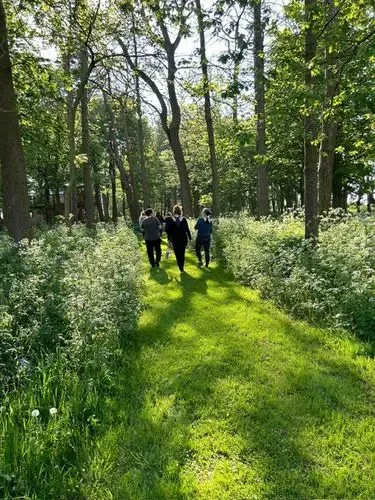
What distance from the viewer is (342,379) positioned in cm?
466

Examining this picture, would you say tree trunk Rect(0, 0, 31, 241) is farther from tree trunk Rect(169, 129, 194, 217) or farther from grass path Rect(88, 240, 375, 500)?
tree trunk Rect(169, 129, 194, 217)

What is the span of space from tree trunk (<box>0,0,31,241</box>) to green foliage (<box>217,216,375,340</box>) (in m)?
5.84

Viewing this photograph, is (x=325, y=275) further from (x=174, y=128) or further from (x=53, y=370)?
(x=174, y=128)

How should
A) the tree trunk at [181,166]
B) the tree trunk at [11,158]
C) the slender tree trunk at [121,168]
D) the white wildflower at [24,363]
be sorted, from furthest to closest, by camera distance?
the slender tree trunk at [121,168] → the tree trunk at [181,166] → the tree trunk at [11,158] → the white wildflower at [24,363]

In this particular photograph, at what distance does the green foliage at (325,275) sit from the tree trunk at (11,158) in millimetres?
5844

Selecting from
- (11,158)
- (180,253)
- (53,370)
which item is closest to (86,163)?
(11,158)

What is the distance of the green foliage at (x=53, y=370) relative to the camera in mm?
2967

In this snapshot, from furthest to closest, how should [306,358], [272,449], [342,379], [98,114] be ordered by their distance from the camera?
[98,114] → [306,358] → [342,379] → [272,449]

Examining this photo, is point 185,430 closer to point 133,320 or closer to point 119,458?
point 119,458

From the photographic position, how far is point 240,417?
3951 millimetres

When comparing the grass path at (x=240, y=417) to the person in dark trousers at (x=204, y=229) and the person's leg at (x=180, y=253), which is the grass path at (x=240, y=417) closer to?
the person's leg at (x=180, y=253)

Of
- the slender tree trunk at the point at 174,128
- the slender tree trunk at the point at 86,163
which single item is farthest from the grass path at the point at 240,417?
the slender tree trunk at the point at 86,163

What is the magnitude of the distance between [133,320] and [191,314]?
5.29ft

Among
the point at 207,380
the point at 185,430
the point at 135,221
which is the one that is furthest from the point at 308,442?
the point at 135,221
